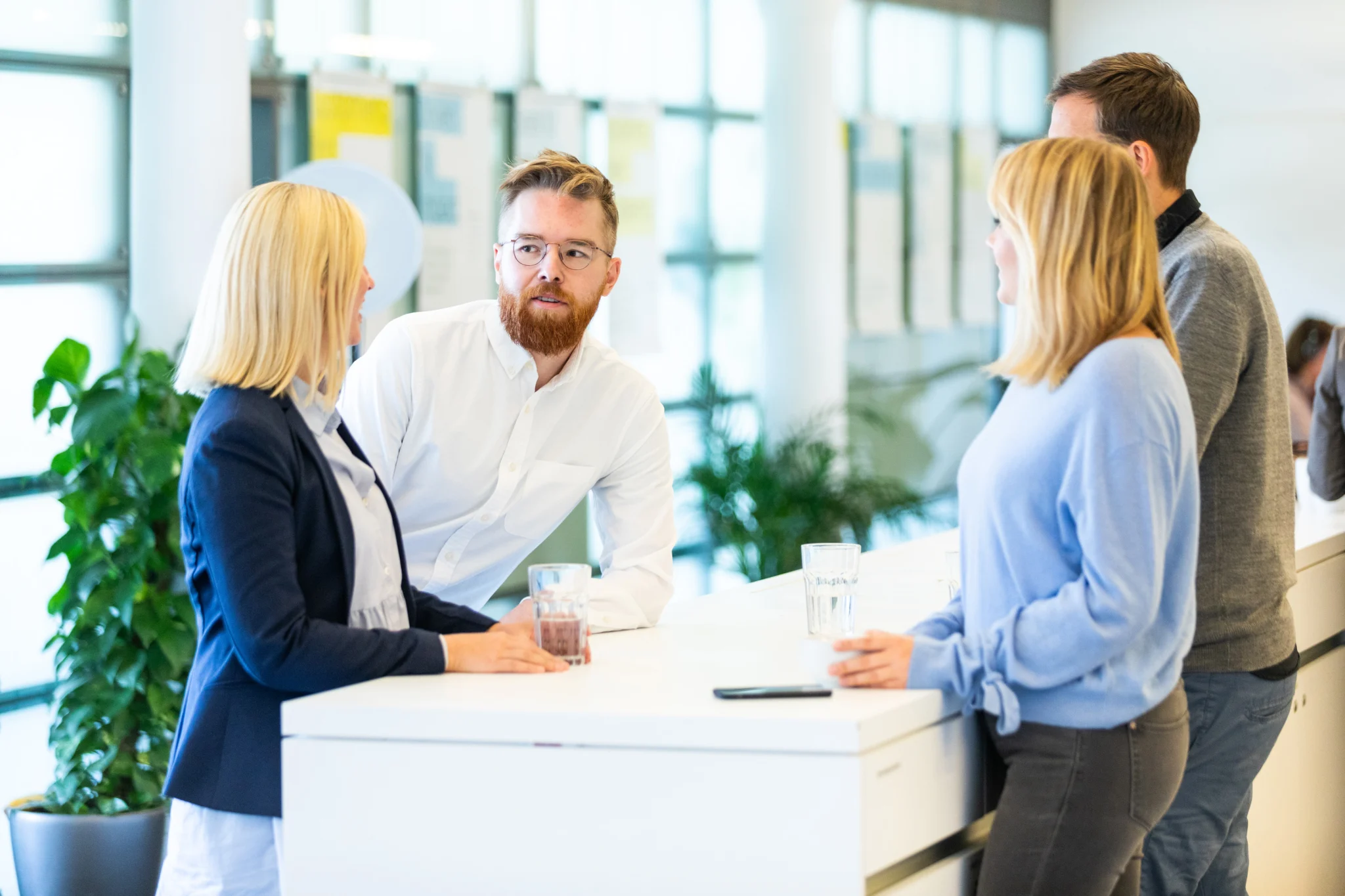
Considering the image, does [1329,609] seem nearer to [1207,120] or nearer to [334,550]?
[334,550]

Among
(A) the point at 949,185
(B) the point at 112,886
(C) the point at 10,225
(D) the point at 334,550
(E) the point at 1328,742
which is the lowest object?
(B) the point at 112,886

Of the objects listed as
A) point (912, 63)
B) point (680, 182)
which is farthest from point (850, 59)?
point (680, 182)

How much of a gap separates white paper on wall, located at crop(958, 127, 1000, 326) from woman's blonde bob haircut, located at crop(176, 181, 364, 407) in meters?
6.66

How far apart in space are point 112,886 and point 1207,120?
698 centimetres

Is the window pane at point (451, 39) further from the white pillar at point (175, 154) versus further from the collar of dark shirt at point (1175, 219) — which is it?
the collar of dark shirt at point (1175, 219)

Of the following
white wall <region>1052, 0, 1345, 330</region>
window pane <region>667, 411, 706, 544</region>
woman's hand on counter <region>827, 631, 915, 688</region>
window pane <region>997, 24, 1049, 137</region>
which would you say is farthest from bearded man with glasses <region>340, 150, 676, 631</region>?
window pane <region>997, 24, 1049, 137</region>

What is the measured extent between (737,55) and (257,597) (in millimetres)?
5188

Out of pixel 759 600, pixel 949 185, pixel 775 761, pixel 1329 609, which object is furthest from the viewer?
pixel 949 185

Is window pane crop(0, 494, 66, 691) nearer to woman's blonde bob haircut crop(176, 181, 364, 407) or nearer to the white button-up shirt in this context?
the white button-up shirt

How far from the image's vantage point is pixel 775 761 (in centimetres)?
153

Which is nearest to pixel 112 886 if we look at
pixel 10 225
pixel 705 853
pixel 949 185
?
pixel 10 225

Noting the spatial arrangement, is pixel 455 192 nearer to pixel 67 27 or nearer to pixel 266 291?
pixel 67 27

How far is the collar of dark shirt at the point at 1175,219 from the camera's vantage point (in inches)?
79.7

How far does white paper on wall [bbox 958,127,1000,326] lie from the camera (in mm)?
7965
